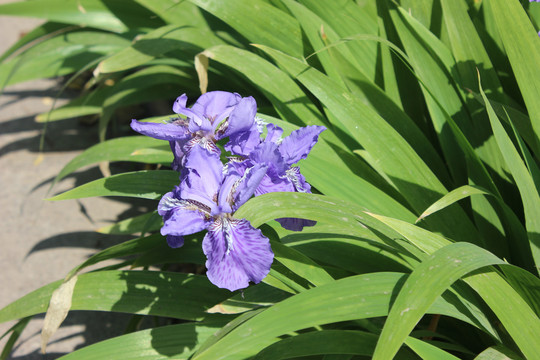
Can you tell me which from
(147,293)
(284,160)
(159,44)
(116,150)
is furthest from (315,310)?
(159,44)

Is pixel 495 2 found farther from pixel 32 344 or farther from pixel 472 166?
pixel 32 344

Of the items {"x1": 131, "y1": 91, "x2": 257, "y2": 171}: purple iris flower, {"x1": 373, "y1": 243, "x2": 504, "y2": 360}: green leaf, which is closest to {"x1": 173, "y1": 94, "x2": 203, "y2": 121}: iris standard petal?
{"x1": 131, "y1": 91, "x2": 257, "y2": 171}: purple iris flower

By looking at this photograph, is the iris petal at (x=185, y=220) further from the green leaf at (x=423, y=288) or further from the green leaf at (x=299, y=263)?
the green leaf at (x=423, y=288)

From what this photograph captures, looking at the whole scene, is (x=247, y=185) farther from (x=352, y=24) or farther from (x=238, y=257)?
(x=352, y=24)

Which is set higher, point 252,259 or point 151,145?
point 252,259

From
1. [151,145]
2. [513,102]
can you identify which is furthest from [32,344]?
[513,102]

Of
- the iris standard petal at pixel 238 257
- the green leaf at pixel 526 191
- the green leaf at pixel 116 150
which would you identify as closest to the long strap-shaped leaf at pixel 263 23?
the green leaf at pixel 116 150
